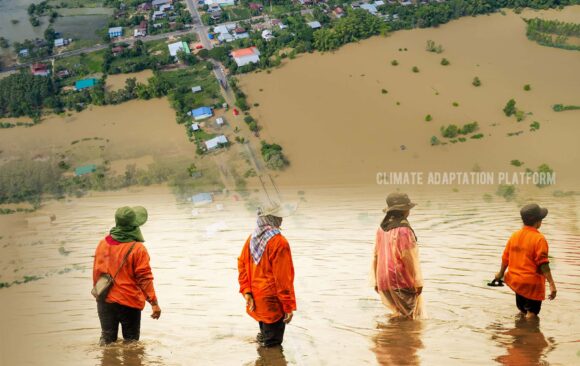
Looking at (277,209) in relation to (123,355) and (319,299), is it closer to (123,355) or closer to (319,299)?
(123,355)

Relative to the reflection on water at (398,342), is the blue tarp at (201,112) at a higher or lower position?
higher

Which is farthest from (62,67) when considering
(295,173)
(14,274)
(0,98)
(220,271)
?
(220,271)

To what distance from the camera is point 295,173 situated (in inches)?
528

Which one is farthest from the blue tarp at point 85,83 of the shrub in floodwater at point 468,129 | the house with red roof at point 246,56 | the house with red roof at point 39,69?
the shrub in floodwater at point 468,129

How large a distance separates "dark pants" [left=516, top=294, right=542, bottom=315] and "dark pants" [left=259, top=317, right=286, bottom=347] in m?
1.49

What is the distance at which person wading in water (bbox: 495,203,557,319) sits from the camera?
3.14 metres

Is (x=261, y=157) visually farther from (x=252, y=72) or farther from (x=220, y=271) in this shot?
(x=220, y=271)

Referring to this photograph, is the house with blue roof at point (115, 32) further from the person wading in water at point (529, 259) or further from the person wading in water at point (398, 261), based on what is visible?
the person wading in water at point (529, 259)

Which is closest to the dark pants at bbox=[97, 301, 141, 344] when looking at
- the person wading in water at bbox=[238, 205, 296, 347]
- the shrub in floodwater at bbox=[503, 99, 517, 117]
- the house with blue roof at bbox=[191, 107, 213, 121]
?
the person wading in water at bbox=[238, 205, 296, 347]

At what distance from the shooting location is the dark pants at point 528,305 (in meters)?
3.44

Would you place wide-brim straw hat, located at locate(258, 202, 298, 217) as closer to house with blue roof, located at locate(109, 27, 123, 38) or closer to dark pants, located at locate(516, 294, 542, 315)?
dark pants, located at locate(516, 294, 542, 315)

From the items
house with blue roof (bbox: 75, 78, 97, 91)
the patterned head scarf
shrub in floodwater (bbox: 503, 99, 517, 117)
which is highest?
house with blue roof (bbox: 75, 78, 97, 91)

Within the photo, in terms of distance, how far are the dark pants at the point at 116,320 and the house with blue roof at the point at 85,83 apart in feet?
52.0

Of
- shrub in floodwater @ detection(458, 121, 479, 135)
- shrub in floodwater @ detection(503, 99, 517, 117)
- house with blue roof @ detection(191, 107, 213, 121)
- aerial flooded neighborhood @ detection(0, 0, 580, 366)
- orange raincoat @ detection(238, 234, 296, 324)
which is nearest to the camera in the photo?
orange raincoat @ detection(238, 234, 296, 324)
